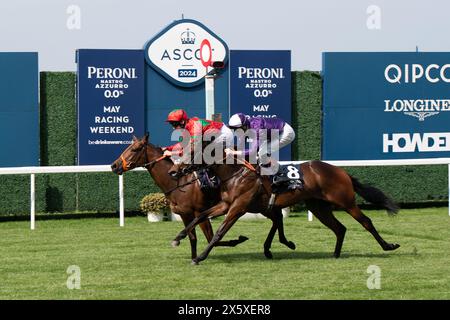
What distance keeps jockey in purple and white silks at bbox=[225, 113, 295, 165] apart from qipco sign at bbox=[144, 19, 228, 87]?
4675 mm

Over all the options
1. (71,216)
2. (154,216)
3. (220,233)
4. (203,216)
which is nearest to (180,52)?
(154,216)

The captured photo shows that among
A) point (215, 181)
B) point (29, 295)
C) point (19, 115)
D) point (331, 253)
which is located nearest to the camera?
point (29, 295)

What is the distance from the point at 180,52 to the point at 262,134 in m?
5.04

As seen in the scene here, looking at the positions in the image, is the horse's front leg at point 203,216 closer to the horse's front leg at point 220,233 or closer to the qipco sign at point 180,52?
the horse's front leg at point 220,233

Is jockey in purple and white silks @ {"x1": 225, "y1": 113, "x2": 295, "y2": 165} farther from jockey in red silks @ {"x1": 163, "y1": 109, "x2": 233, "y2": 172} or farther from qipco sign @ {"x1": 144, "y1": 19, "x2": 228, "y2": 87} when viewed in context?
qipco sign @ {"x1": 144, "y1": 19, "x2": 228, "y2": 87}

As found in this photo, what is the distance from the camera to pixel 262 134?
934 cm

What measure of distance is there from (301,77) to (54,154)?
3.74 m

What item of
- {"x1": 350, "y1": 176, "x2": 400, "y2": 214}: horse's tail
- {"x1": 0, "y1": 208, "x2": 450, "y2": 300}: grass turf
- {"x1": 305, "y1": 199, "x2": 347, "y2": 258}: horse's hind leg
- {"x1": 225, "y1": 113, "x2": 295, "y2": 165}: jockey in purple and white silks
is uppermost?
{"x1": 225, "y1": 113, "x2": 295, "y2": 165}: jockey in purple and white silks

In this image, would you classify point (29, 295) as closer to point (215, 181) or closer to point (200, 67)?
point (215, 181)

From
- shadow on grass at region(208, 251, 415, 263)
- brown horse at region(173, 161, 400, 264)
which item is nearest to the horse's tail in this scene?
brown horse at region(173, 161, 400, 264)

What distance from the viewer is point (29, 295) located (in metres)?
7.42

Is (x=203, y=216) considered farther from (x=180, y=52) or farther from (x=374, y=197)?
(x=180, y=52)

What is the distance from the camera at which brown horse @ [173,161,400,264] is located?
9.09 meters

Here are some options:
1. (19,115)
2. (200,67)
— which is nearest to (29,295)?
(19,115)
